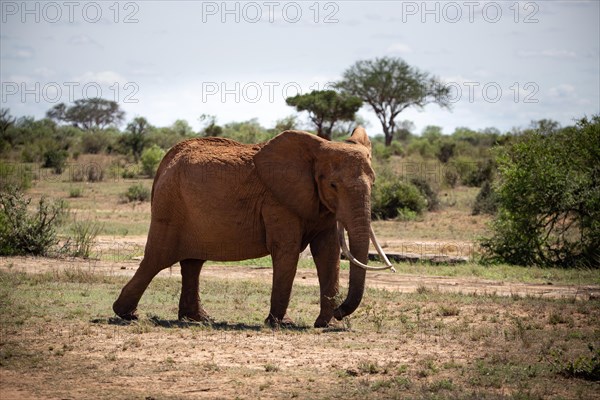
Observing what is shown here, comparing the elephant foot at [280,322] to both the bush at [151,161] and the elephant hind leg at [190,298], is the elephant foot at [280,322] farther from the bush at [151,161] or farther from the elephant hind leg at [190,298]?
the bush at [151,161]

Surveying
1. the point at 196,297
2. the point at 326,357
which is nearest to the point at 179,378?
the point at 326,357

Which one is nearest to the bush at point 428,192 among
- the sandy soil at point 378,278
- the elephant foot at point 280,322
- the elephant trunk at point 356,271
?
A: the sandy soil at point 378,278

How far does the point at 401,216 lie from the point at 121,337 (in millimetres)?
18726

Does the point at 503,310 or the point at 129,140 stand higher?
the point at 129,140

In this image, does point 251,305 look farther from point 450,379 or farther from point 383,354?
point 450,379

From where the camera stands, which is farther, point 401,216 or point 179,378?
point 401,216

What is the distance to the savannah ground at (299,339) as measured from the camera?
8695 mm

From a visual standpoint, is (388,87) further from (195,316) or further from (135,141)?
(195,316)

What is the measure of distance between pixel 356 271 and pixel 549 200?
9968 millimetres

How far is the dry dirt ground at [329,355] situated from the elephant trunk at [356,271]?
0.41 m

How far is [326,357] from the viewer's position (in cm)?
980

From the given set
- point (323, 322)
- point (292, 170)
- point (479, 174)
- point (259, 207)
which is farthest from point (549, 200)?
point (479, 174)

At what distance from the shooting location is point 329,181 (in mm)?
11219

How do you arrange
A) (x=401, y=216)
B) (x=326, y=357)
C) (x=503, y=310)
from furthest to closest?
(x=401, y=216) < (x=503, y=310) < (x=326, y=357)
